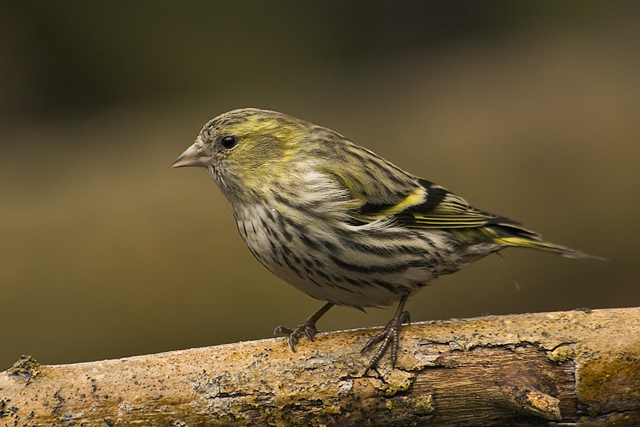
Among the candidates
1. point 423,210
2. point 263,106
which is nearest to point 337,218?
point 423,210

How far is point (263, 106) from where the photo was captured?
6562 millimetres

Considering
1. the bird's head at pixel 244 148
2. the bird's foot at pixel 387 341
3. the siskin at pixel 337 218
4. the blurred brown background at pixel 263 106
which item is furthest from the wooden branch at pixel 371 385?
the blurred brown background at pixel 263 106

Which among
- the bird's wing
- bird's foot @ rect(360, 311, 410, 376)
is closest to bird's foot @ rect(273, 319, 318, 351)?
bird's foot @ rect(360, 311, 410, 376)

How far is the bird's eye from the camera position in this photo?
2777 mm

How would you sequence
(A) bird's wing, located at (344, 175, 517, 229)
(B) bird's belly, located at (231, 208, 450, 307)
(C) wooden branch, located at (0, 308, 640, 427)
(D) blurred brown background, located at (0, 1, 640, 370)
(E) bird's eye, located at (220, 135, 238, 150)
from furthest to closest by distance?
(D) blurred brown background, located at (0, 1, 640, 370) < (E) bird's eye, located at (220, 135, 238, 150) < (A) bird's wing, located at (344, 175, 517, 229) < (B) bird's belly, located at (231, 208, 450, 307) < (C) wooden branch, located at (0, 308, 640, 427)

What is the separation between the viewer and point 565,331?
2.35 m

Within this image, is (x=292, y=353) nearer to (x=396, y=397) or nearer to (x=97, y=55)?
(x=396, y=397)

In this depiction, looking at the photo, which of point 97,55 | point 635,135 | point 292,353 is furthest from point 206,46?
point 292,353

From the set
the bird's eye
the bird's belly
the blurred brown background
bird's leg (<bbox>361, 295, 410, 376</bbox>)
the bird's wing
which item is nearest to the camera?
bird's leg (<bbox>361, 295, 410, 376</bbox>)

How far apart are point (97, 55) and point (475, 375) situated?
5.42 metres

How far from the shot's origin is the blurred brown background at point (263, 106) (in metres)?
5.45

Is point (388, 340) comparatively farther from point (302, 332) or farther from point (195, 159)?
point (195, 159)

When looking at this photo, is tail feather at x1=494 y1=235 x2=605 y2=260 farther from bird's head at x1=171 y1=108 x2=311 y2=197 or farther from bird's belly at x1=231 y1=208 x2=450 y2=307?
bird's head at x1=171 y1=108 x2=311 y2=197

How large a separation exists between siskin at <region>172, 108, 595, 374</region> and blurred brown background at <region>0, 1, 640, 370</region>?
271 centimetres
